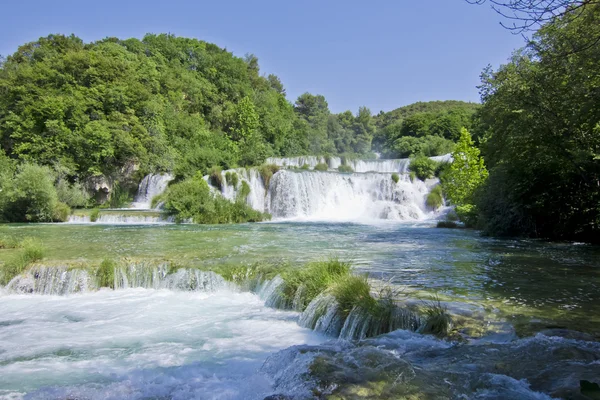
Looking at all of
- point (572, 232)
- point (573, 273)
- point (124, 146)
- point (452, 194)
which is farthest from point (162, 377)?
point (124, 146)

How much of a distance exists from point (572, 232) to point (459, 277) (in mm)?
8358

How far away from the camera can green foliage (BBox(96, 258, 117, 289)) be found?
28.1 feet

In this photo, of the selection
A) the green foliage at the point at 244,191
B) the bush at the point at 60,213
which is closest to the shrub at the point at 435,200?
the green foliage at the point at 244,191

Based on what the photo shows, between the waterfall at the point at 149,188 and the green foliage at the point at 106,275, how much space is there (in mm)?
22516

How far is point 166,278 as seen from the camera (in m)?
8.67

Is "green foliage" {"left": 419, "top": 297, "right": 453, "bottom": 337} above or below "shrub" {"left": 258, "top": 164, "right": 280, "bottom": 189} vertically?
below

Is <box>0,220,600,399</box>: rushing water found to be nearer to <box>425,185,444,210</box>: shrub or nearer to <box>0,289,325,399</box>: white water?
<box>0,289,325,399</box>: white water

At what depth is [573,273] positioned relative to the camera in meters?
7.98

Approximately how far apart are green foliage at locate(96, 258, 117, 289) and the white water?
0.25 meters

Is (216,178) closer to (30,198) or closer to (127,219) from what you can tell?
(127,219)

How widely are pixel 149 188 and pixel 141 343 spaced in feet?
88.6

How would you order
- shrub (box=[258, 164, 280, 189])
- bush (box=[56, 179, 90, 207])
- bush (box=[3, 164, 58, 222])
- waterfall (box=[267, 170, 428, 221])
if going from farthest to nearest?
1. shrub (box=[258, 164, 280, 189])
2. waterfall (box=[267, 170, 428, 221])
3. bush (box=[56, 179, 90, 207])
4. bush (box=[3, 164, 58, 222])

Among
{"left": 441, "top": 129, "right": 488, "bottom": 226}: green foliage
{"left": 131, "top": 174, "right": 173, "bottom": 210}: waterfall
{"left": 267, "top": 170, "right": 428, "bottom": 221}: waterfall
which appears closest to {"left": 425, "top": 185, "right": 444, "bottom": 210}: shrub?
{"left": 267, "top": 170, "right": 428, "bottom": 221}: waterfall

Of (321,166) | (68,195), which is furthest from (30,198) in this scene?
(321,166)
